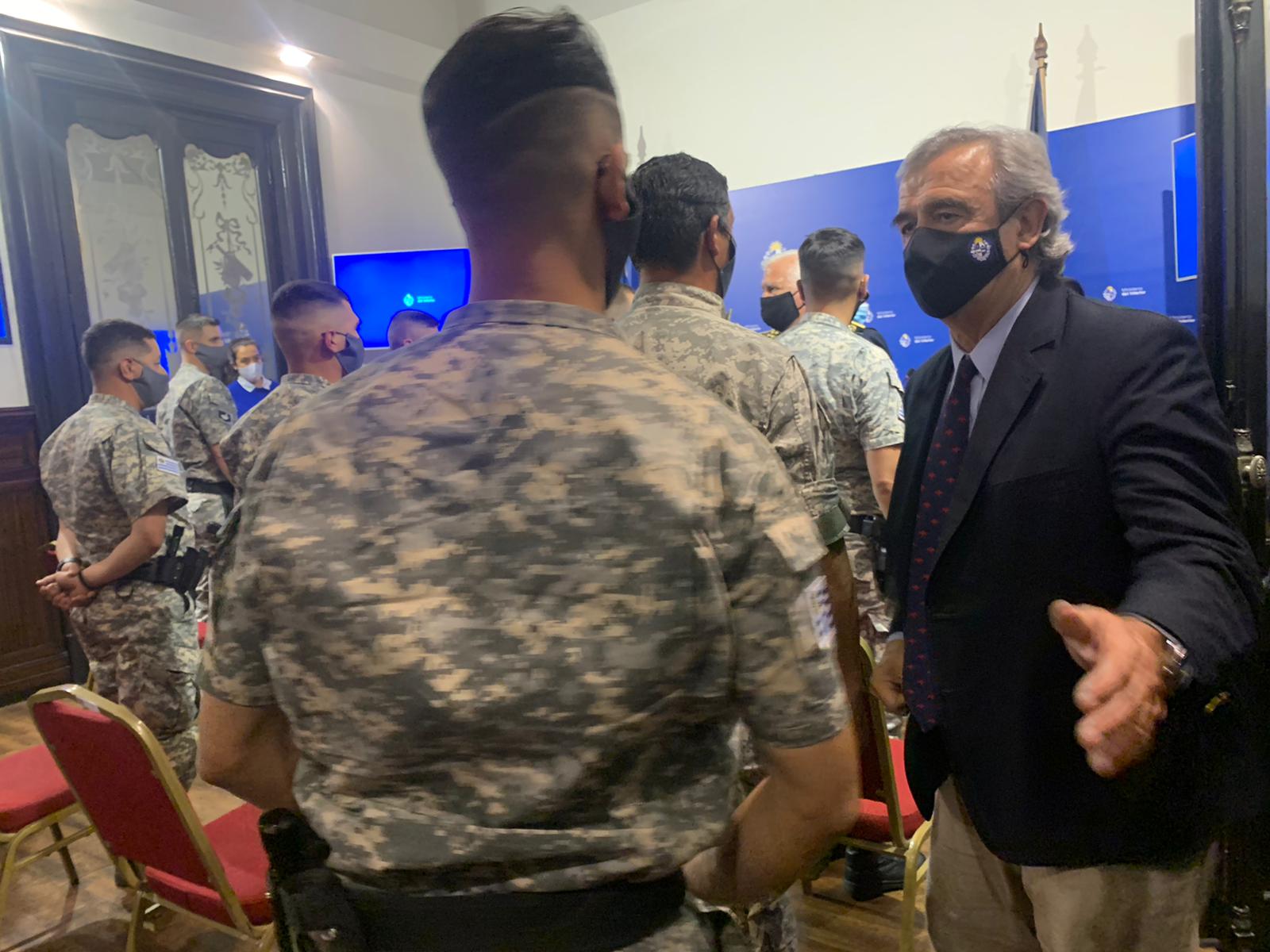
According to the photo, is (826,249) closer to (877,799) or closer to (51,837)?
(877,799)

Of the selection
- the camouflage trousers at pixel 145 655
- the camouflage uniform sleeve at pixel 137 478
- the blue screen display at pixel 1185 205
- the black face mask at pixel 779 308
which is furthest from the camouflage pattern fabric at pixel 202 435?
the blue screen display at pixel 1185 205

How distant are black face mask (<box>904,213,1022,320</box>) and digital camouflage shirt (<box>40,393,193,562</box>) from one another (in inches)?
95.1

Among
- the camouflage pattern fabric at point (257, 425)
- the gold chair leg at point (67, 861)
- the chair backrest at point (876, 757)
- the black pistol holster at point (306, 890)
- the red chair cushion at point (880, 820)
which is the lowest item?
the gold chair leg at point (67, 861)

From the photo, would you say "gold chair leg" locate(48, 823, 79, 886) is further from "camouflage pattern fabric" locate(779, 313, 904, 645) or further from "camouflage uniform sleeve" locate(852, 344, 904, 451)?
"camouflage uniform sleeve" locate(852, 344, 904, 451)

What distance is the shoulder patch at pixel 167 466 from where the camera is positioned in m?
2.86

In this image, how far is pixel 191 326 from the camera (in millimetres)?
4953

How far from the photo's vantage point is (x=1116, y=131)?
3.88 meters

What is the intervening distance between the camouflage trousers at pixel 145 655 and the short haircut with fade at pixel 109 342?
774 mm

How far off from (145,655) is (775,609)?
2.81m

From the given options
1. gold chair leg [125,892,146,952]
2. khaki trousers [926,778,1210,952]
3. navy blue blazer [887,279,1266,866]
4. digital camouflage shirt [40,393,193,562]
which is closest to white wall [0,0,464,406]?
digital camouflage shirt [40,393,193,562]

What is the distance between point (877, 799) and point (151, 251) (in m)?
4.98

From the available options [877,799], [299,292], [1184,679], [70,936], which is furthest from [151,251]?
[1184,679]

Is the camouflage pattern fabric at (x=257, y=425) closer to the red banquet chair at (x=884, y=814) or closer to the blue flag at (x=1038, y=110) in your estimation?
the red banquet chair at (x=884, y=814)

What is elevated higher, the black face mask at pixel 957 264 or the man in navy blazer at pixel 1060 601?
the black face mask at pixel 957 264
